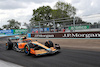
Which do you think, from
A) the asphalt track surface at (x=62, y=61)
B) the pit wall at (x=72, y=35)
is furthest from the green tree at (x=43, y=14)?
the asphalt track surface at (x=62, y=61)

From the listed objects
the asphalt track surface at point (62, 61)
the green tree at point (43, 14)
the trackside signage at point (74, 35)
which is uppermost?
the green tree at point (43, 14)

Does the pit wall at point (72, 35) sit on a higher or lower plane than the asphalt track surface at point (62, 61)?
higher

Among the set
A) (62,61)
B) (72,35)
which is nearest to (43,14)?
(72,35)

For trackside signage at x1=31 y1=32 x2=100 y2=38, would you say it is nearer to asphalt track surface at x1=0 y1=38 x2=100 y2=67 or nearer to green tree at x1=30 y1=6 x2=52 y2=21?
asphalt track surface at x1=0 y1=38 x2=100 y2=67

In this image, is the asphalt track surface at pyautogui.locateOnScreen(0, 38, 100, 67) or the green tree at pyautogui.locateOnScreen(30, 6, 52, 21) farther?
the green tree at pyautogui.locateOnScreen(30, 6, 52, 21)

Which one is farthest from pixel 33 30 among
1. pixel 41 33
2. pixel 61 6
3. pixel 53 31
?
pixel 61 6

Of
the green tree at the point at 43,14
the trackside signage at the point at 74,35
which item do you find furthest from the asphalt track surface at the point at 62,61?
the green tree at the point at 43,14

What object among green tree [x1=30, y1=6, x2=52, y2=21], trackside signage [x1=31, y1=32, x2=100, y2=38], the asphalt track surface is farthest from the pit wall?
green tree [x1=30, y1=6, x2=52, y2=21]

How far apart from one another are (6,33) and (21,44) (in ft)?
86.4

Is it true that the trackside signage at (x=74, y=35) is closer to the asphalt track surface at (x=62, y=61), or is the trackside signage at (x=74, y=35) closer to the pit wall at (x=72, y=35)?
the pit wall at (x=72, y=35)

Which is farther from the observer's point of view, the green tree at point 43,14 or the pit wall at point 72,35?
the green tree at point 43,14

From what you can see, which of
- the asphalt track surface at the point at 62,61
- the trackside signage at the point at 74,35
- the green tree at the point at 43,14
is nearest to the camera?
the asphalt track surface at the point at 62,61

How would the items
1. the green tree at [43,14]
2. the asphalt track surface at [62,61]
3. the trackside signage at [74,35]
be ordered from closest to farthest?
the asphalt track surface at [62,61] < the trackside signage at [74,35] < the green tree at [43,14]

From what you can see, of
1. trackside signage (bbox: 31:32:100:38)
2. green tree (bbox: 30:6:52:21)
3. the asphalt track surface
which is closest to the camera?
the asphalt track surface
